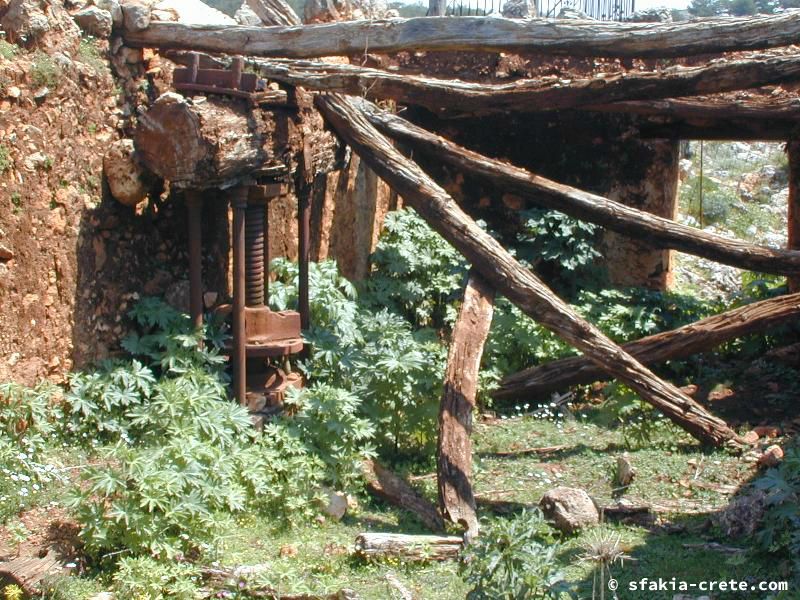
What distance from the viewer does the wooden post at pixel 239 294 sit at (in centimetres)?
601

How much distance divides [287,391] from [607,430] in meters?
2.63

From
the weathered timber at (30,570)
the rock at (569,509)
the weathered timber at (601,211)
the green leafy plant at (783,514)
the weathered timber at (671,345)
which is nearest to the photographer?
the weathered timber at (30,570)

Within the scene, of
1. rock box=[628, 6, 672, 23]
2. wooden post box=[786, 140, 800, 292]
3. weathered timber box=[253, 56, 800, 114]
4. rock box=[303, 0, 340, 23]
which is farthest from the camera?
rock box=[628, 6, 672, 23]

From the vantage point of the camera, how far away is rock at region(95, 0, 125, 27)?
626 cm

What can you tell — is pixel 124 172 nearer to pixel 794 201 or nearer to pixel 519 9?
pixel 794 201

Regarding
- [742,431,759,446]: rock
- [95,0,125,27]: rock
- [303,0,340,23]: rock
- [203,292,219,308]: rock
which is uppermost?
[303,0,340,23]: rock

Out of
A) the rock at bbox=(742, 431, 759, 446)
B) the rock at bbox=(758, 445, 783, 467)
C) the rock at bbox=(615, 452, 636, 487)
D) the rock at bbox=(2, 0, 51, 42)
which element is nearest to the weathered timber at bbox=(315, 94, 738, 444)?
the rock at bbox=(742, 431, 759, 446)

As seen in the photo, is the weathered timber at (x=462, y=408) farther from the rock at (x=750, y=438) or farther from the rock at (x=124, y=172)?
the rock at (x=124, y=172)

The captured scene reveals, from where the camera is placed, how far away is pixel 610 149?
9.51m

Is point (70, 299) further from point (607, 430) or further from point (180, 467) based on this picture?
point (607, 430)

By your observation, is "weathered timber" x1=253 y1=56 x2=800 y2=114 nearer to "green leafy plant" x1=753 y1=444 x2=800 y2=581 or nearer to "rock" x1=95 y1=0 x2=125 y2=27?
"rock" x1=95 y1=0 x2=125 y2=27

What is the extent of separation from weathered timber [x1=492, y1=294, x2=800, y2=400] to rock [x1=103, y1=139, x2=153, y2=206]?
132 inches

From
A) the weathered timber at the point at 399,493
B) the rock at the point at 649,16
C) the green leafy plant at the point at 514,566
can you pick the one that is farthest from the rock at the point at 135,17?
the rock at the point at 649,16

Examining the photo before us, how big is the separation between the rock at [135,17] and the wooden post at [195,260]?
123cm
